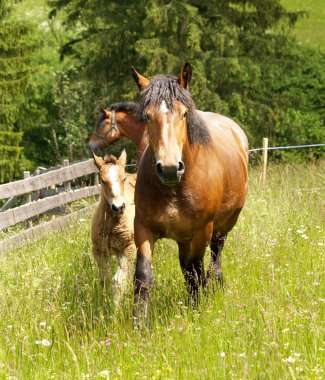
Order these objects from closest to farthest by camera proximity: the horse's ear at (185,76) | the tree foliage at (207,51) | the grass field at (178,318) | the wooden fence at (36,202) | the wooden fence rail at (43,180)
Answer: the grass field at (178,318), the horse's ear at (185,76), the wooden fence at (36,202), the wooden fence rail at (43,180), the tree foliage at (207,51)

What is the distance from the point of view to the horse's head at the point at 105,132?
1265 centimetres

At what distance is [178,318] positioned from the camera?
633 centimetres

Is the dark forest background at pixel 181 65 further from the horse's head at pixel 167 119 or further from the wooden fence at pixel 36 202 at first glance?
the horse's head at pixel 167 119

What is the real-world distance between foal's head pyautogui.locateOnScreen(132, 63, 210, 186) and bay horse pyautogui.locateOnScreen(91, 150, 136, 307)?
78.6 inches

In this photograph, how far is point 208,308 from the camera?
21.2 feet

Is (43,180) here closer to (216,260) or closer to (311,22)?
(216,260)

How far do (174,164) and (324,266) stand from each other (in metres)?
2.00

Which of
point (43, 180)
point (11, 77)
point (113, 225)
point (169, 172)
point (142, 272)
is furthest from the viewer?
point (11, 77)

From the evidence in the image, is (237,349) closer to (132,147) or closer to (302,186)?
(302,186)

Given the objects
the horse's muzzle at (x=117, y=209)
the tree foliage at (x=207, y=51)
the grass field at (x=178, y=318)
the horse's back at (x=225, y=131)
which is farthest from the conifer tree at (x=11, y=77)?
the horse's muzzle at (x=117, y=209)

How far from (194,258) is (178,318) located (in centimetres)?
94

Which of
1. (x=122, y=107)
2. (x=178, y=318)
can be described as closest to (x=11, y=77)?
(x=122, y=107)

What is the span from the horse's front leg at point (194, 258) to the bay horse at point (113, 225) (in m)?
1.14

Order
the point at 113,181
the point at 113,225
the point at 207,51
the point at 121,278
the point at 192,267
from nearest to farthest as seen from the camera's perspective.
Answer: the point at 192,267, the point at 121,278, the point at 113,181, the point at 113,225, the point at 207,51
